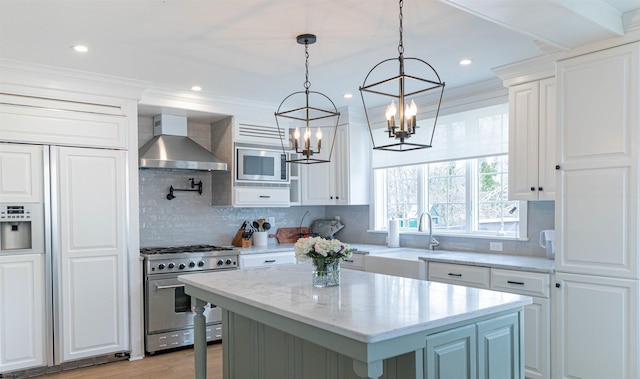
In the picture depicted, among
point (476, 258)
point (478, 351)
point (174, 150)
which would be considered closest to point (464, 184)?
point (476, 258)

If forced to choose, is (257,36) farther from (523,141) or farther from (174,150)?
(523,141)

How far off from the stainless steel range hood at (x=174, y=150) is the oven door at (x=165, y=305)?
3.71ft

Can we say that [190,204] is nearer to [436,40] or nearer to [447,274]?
[447,274]

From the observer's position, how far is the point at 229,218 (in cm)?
550

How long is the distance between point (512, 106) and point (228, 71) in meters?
2.45

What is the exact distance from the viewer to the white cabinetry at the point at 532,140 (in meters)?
3.58

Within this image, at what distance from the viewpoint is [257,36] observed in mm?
3072

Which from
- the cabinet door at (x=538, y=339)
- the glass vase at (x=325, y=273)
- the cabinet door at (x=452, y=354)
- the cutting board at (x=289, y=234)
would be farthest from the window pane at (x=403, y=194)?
the cabinet door at (x=452, y=354)

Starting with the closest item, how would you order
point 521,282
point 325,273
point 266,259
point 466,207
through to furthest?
point 325,273 < point 521,282 < point 466,207 < point 266,259

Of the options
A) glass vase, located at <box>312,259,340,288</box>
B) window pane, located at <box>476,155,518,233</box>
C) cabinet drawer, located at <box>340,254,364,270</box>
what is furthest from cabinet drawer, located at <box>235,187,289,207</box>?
glass vase, located at <box>312,259,340,288</box>

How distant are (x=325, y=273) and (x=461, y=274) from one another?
165 cm

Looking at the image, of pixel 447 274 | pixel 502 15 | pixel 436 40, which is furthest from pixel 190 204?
pixel 502 15

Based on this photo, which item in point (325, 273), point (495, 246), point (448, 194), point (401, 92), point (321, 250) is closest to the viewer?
point (401, 92)

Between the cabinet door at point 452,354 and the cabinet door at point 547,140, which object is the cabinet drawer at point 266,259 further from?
the cabinet door at point 452,354
